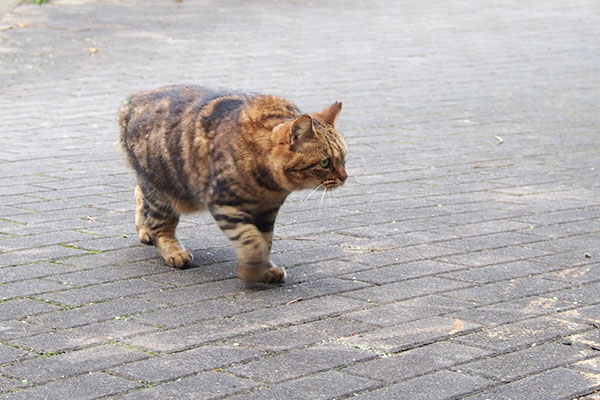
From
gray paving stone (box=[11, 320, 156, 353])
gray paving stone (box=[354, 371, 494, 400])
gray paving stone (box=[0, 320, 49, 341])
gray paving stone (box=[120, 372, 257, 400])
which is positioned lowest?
gray paving stone (box=[0, 320, 49, 341])

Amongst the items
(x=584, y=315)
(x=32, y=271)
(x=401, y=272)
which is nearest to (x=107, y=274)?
(x=32, y=271)

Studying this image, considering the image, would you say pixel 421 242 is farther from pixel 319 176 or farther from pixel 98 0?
pixel 98 0

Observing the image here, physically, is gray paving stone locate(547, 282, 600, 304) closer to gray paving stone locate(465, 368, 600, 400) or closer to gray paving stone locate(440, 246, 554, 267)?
gray paving stone locate(440, 246, 554, 267)

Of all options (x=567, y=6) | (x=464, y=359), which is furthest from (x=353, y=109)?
(x=567, y=6)

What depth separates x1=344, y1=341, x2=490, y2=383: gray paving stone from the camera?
12.9ft

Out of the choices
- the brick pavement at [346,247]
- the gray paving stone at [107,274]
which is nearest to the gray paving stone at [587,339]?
the brick pavement at [346,247]

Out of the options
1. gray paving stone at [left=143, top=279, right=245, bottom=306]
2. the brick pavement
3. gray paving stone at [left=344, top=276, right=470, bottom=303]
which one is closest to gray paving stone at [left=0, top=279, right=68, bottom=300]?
the brick pavement

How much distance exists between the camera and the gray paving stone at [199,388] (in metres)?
3.71

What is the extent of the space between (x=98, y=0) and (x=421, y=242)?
1159 cm

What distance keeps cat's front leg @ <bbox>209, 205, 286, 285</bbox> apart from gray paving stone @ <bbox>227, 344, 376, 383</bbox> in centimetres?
86

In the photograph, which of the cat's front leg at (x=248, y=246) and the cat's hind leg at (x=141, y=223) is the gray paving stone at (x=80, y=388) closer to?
the cat's front leg at (x=248, y=246)

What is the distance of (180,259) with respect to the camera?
212 inches

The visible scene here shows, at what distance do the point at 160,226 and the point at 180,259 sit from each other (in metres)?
0.36

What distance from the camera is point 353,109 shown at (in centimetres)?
958
